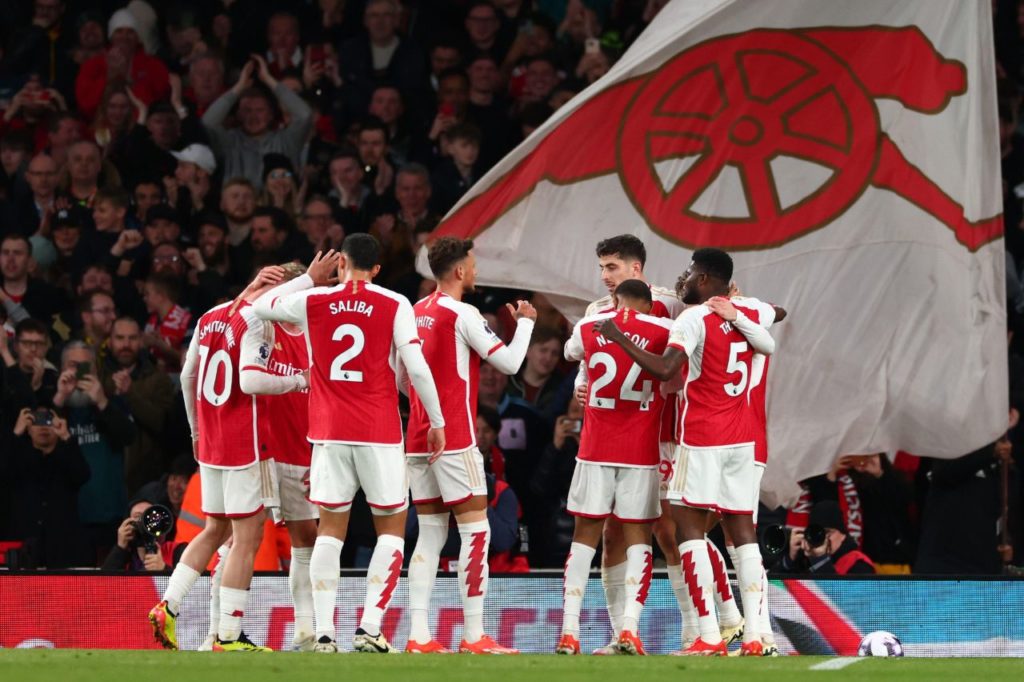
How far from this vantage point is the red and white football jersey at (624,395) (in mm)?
10266

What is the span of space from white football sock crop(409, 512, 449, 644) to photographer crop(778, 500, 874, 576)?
2502 millimetres

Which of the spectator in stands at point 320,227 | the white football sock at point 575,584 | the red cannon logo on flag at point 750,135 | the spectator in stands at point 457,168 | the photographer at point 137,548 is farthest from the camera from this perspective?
the spectator in stands at point 457,168

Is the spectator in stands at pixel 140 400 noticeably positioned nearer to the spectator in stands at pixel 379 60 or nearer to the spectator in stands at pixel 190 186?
the spectator in stands at pixel 190 186

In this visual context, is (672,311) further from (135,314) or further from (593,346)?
(135,314)

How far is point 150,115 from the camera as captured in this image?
1633 centimetres

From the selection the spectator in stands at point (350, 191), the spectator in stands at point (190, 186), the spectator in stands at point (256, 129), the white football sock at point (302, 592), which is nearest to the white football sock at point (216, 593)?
the white football sock at point (302, 592)

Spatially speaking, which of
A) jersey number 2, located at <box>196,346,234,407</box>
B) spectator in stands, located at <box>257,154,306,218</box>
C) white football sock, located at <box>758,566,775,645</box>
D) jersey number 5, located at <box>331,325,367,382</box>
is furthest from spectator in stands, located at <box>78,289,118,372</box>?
white football sock, located at <box>758,566,775,645</box>

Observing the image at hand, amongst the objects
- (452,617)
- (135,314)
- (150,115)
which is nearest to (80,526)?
(135,314)

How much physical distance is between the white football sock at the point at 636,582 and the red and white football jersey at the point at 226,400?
7.01 feet

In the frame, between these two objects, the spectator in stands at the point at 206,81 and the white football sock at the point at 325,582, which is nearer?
the white football sock at the point at 325,582

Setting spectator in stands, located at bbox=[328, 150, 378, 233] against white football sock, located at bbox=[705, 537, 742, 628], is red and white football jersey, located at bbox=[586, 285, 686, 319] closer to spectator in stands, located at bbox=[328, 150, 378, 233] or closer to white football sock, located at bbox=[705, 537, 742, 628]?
white football sock, located at bbox=[705, 537, 742, 628]

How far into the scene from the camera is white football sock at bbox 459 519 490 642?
33.3ft

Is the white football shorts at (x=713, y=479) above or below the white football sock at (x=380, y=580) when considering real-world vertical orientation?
above

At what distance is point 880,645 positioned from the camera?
10922 millimetres
